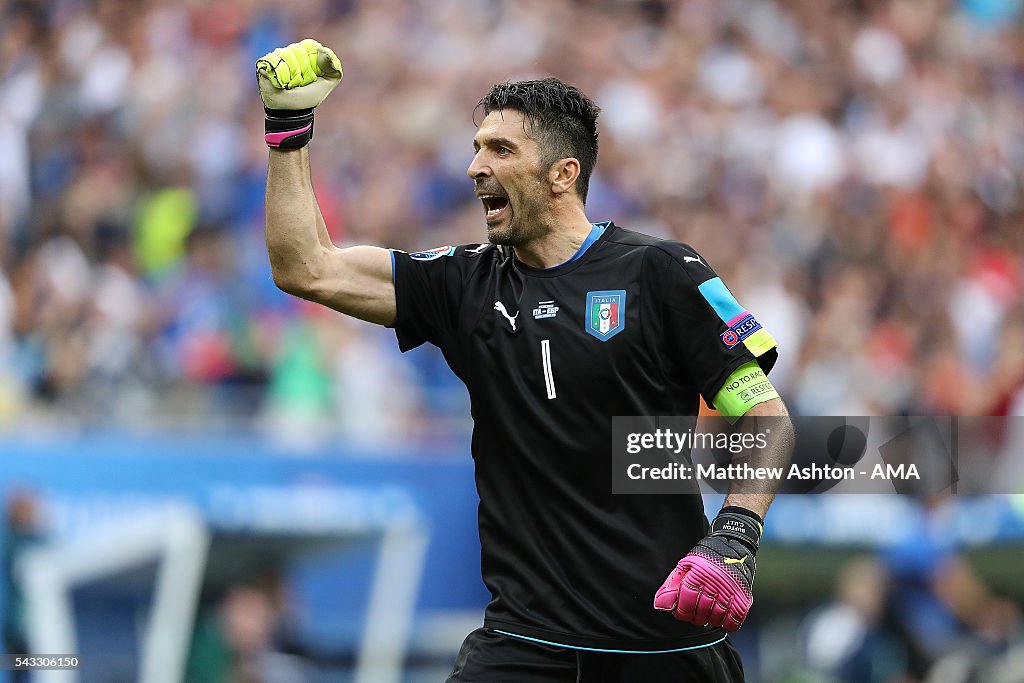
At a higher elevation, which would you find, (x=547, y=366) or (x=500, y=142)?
(x=500, y=142)

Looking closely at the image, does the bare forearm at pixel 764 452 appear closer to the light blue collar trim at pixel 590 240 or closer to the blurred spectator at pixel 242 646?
the light blue collar trim at pixel 590 240

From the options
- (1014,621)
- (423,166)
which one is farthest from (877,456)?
(423,166)

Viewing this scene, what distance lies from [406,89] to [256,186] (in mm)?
1886

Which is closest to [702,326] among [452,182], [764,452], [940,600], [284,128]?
[764,452]

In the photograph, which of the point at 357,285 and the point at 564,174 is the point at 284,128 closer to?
the point at 357,285

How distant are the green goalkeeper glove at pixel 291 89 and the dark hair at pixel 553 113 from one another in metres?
0.56

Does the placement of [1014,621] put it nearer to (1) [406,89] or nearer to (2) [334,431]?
(2) [334,431]

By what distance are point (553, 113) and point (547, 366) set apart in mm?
885

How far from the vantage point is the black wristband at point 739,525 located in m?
4.52

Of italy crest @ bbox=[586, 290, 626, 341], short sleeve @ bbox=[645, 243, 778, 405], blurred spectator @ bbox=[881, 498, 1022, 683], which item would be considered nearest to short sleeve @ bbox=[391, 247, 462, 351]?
italy crest @ bbox=[586, 290, 626, 341]

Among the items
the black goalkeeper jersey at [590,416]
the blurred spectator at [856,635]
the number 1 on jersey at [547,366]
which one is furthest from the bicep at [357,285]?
the blurred spectator at [856,635]

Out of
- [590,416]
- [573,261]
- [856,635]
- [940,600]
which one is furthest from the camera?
[940,600]

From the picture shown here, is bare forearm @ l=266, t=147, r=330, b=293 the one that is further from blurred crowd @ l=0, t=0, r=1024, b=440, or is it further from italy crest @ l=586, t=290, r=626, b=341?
blurred crowd @ l=0, t=0, r=1024, b=440

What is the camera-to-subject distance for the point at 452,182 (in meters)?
12.3
